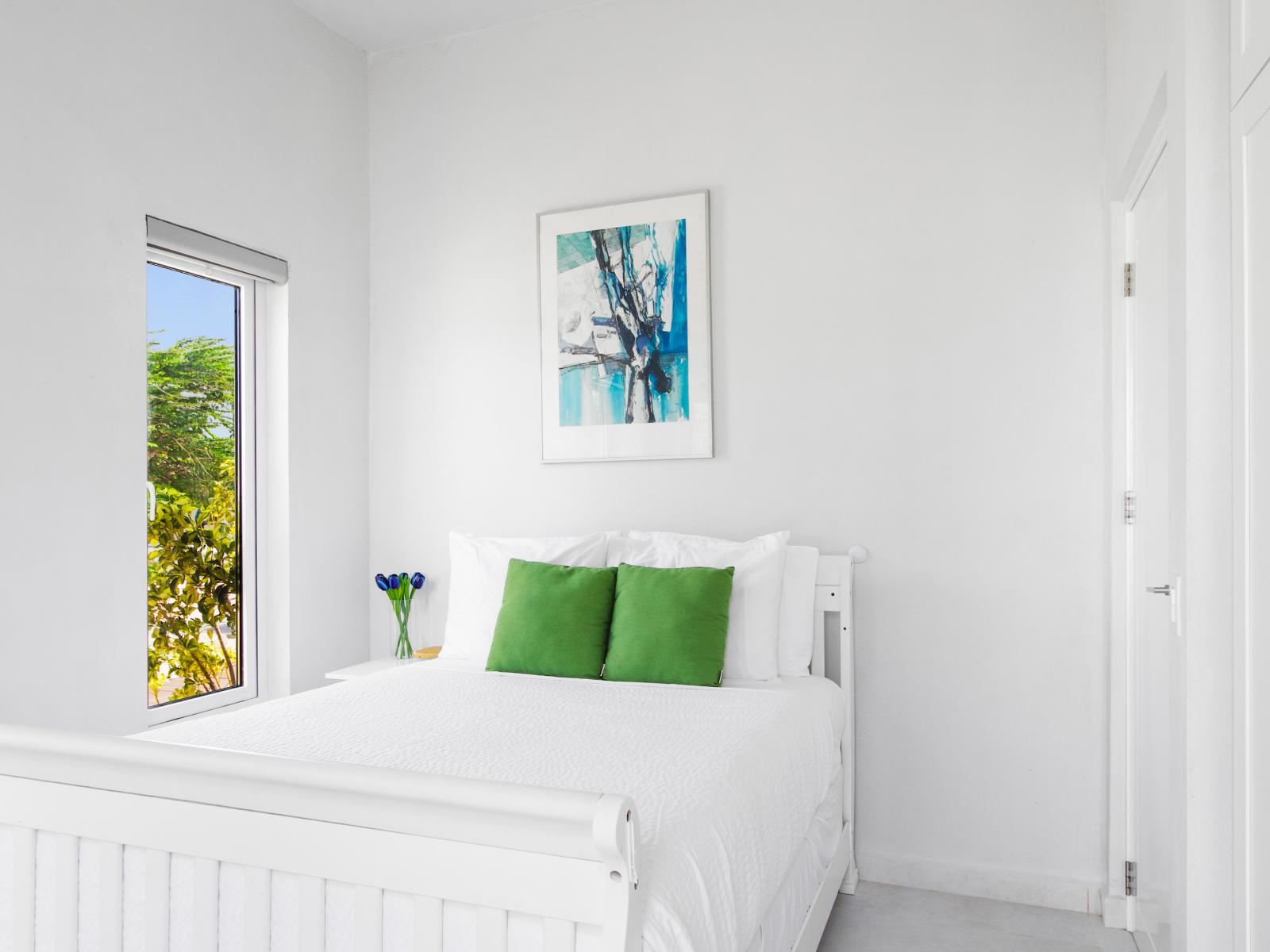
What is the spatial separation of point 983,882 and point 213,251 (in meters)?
2.97

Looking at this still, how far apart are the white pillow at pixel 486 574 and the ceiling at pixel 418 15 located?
1850 millimetres

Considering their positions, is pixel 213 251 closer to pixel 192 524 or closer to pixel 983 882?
pixel 192 524

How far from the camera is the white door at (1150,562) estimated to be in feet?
6.71

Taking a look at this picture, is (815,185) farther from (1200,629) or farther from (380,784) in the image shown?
(380,784)

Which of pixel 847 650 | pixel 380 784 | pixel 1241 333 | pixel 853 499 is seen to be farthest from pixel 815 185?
pixel 380 784

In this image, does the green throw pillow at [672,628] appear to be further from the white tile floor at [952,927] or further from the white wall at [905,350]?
the white tile floor at [952,927]

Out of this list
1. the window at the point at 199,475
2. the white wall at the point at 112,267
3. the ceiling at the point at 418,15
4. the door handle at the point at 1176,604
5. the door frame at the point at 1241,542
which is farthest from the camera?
the ceiling at the point at 418,15

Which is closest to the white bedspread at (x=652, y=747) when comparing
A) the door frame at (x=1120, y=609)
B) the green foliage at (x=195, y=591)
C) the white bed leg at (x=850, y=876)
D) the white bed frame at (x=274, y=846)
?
the white bed frame at (x=274, y=846)

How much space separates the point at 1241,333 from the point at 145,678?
268cm

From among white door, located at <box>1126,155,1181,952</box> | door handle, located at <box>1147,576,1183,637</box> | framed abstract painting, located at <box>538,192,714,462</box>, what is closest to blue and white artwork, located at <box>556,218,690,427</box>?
framed abstract painting, located at <box>538,192,714,462</box>

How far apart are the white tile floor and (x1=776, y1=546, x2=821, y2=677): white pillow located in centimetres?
68

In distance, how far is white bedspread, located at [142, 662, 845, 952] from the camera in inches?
54.3

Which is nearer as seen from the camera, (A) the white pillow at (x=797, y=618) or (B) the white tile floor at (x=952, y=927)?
(B) the white tile floor at (x=952, y=927)

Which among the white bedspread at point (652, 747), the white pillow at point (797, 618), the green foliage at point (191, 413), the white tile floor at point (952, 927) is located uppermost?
the green foliage at point (191, 413)
